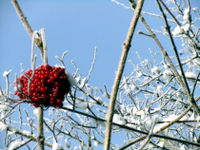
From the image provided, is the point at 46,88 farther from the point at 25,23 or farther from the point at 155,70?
the point at 155,70

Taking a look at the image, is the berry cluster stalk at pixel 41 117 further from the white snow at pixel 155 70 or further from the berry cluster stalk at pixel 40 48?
the white snow at pixel 155 70

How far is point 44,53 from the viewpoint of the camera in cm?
153

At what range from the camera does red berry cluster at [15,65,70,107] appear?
1503mm

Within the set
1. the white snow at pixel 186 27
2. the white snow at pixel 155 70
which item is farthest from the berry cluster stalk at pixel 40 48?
the white snow at pixel 155 70

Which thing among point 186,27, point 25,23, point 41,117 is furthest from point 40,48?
point 186,27

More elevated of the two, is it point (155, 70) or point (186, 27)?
point (155, 70)

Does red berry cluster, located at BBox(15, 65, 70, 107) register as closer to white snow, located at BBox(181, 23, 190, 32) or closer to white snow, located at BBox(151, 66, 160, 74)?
white snow, located at BBox(181, 23, 190, 32)

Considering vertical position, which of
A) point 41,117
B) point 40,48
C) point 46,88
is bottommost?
point 41,117

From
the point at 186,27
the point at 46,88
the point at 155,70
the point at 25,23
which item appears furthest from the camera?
the point at 155,70

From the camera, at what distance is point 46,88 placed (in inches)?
59.5

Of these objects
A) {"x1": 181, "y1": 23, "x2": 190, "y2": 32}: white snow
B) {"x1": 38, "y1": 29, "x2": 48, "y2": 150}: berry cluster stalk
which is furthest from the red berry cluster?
{"x1": 181, "y1": 23, "x2": 190, "y2": 32}: white snow

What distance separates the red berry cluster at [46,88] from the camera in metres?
1.50

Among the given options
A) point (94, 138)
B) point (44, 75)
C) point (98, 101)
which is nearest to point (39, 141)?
point (44, 75)

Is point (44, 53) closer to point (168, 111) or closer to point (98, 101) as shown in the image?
point (98, 101)
